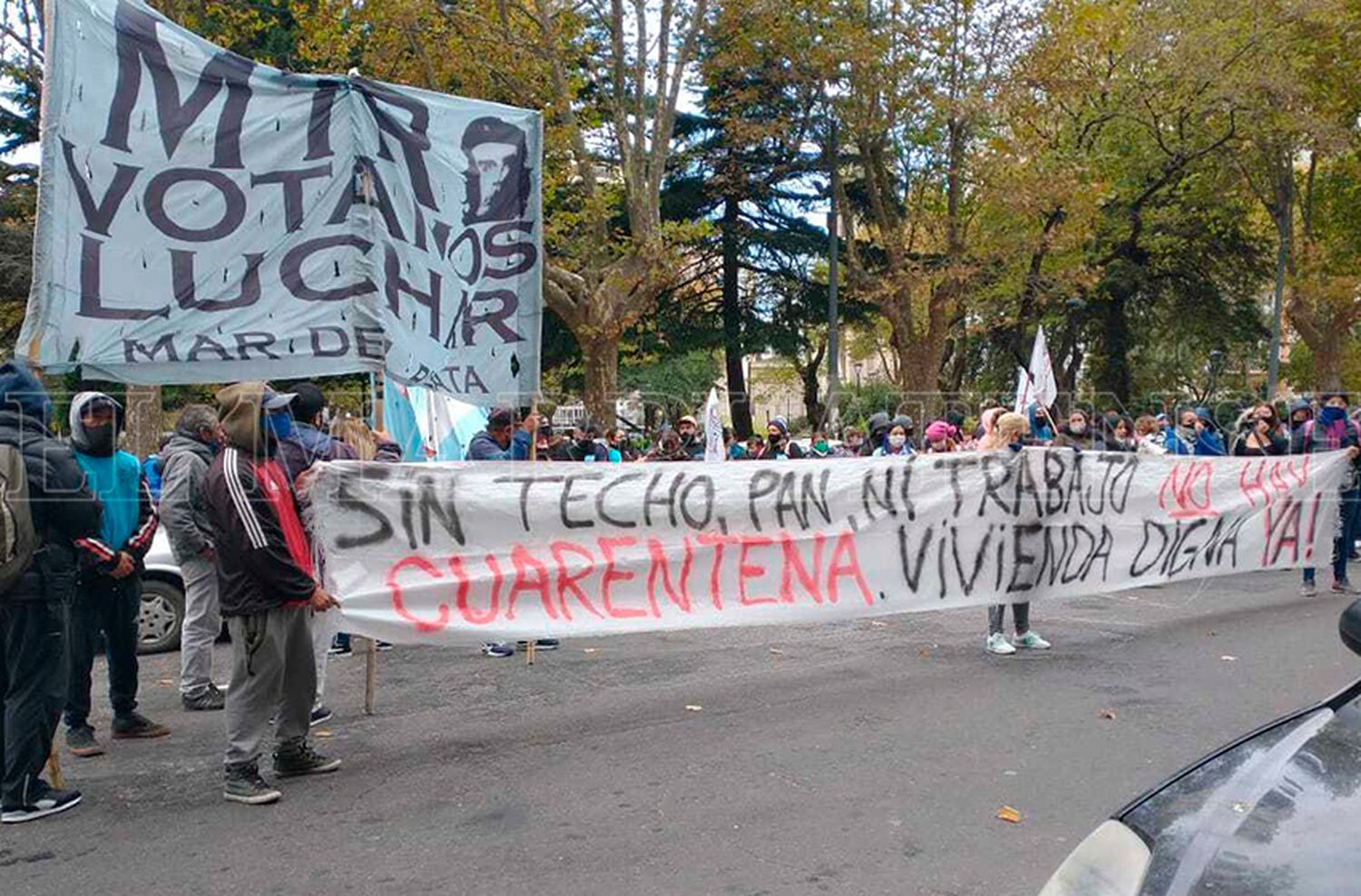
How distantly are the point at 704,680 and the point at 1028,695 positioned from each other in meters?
1.98

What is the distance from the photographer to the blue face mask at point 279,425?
509 centimetres

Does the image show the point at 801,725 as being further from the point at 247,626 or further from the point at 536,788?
the point at 247,626

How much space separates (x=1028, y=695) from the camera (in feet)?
20.3

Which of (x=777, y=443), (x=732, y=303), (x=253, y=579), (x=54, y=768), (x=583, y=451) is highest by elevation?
(x=732, y=303)

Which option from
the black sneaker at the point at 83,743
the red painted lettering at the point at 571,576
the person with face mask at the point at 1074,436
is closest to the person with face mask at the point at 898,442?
the person with face mask at the point at 1074,436

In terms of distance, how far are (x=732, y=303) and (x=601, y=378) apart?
42.7ft

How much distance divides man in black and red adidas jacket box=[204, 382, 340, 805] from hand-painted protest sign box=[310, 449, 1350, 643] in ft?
1.83

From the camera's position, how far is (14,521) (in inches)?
171

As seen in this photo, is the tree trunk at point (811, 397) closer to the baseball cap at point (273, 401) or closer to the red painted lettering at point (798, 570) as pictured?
the red painted lettering at point (798, 570)

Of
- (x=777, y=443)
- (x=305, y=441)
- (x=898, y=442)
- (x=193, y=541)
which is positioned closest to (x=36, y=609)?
(x=305, y=441)

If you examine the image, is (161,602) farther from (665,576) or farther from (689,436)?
(689,436)

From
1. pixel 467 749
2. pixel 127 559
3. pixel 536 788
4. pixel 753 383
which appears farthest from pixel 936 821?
pixel 753 383

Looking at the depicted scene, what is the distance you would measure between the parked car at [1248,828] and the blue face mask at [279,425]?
4.13m

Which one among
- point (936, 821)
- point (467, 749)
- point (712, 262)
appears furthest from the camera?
point (712, 262)
